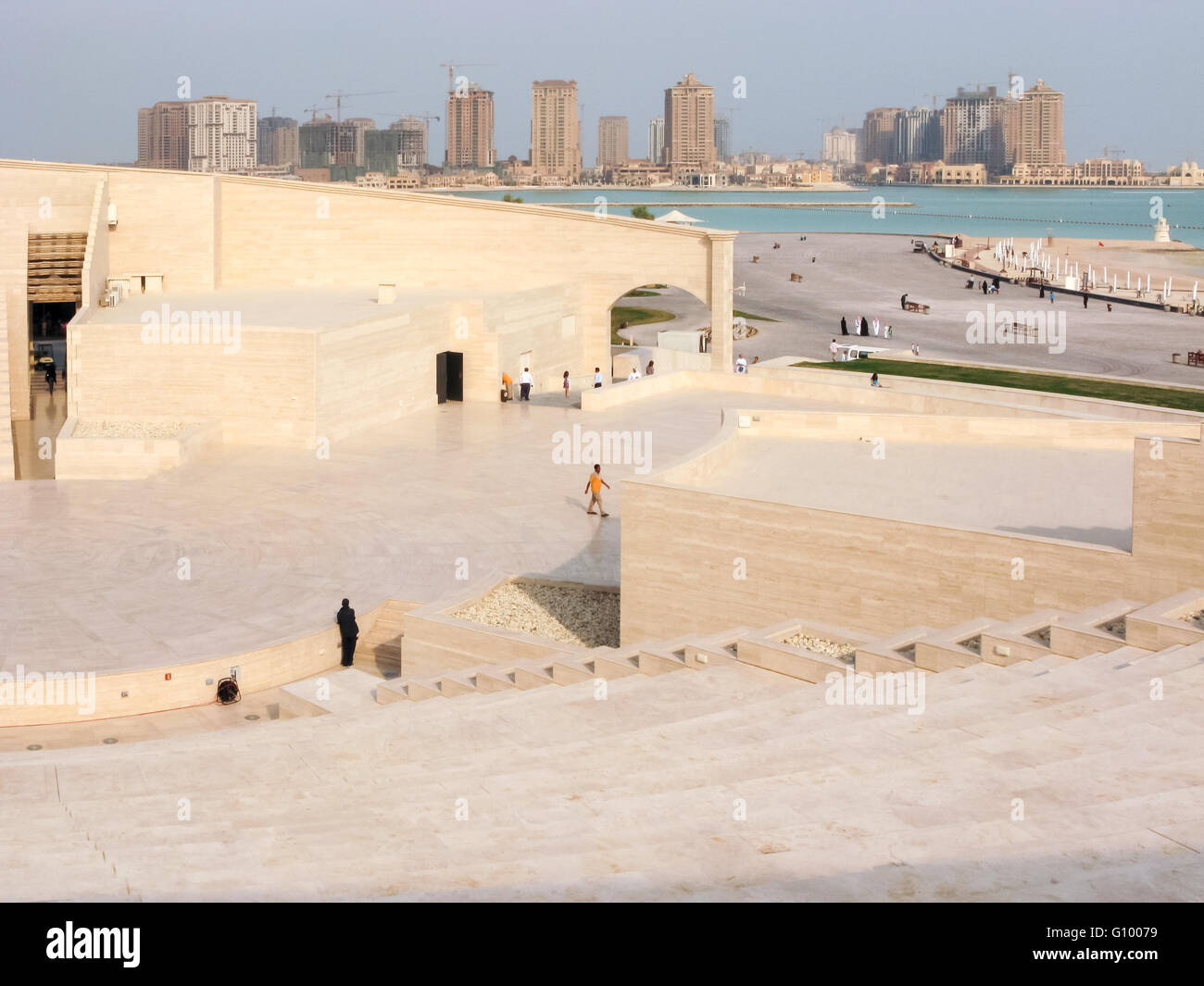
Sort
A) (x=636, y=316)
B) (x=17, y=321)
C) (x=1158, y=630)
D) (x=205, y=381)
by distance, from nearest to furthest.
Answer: (x=1158, y=630)
(x=205, y=381)
(x=17, y=321)
(x=636, y=316)

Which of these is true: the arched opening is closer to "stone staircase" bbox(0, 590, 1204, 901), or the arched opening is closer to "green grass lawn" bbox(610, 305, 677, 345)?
"green grass lawn" bbox(610, 305, 677, 345)

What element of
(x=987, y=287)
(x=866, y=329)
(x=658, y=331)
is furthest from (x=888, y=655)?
(x=987, y=287)

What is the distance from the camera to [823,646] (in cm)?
1191

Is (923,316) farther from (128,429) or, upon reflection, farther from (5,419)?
(5,419)

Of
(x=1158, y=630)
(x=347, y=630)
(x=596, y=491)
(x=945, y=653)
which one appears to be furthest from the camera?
(x=596, y=491)

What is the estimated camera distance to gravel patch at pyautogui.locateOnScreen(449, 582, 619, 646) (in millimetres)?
14594

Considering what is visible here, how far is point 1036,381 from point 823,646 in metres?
21.5

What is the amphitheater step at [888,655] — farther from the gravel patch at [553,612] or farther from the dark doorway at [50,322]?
the dark doorway at [50,322]

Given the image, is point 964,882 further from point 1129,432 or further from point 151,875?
point 1129,432

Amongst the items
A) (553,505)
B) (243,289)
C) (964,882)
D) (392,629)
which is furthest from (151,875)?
(243,289)

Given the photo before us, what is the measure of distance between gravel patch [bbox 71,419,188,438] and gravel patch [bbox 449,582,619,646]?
9.99 metres

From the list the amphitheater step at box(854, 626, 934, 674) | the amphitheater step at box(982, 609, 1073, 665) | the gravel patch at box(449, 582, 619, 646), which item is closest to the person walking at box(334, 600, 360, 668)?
the gravel patch at box(449, 582, 619, 646)

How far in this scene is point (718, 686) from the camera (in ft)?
35.8
